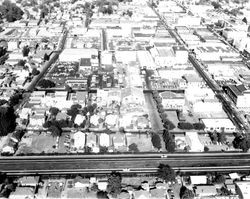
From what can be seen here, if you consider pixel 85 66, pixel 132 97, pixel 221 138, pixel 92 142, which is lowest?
pixel 92 142

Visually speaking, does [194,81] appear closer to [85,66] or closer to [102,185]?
[85,66]

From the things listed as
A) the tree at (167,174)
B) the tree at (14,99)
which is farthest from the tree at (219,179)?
the tree at (14,99)

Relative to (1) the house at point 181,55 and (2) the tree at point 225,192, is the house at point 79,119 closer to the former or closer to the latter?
(2) the tree at point 225,192

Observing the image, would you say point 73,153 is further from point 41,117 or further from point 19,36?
point 19,36

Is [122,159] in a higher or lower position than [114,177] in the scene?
higher

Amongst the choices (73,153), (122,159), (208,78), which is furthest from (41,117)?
(208,78)

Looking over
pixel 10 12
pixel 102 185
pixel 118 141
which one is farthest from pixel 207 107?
pixel 10 12
